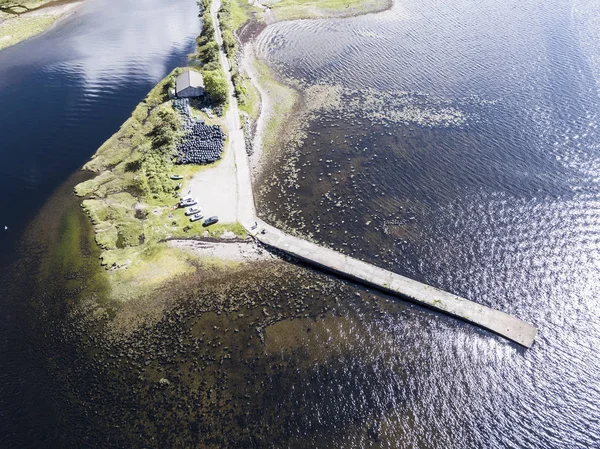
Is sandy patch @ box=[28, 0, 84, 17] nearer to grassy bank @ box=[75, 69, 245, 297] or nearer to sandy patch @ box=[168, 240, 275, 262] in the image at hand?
grassy bank @ box=[75, 69, 245, 297]

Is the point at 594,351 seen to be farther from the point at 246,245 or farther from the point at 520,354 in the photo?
the point at 246,245

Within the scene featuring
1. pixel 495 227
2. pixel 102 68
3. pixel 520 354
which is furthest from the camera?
pixel 102 68

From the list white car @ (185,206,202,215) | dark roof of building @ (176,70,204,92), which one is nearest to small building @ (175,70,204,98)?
dark roof of building @ (176,70,204,92)

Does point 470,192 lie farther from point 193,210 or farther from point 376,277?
point 193,210

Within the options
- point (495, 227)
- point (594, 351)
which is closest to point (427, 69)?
point (495, 227)

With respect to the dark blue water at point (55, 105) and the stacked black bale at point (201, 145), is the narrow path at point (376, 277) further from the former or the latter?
the dark blue water at point (55, 105)

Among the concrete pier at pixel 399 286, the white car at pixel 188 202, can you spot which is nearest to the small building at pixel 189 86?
the white car at pixel 188 202
